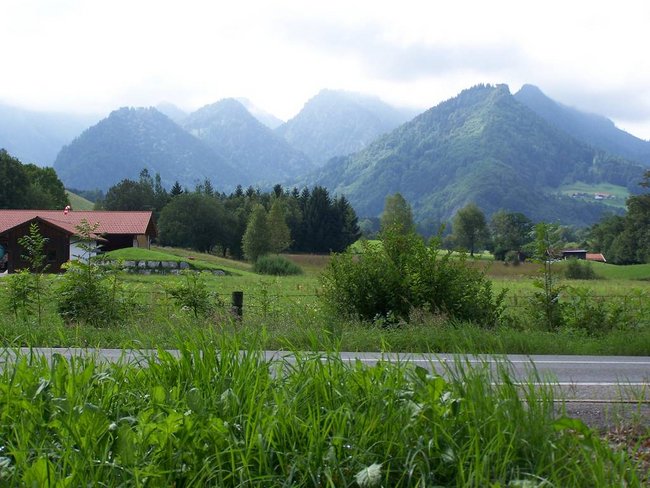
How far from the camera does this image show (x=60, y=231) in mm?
65250

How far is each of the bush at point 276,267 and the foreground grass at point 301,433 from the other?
6078 cm

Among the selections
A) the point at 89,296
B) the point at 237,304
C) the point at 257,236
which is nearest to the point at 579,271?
the point at 257,236

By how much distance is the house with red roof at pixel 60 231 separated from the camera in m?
64.4

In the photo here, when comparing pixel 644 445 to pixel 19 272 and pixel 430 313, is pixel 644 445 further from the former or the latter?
pixel 19 272

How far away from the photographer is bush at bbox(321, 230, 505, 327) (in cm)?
1485

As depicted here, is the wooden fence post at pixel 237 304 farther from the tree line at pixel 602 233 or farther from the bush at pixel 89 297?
the tree line at pixel 602 233

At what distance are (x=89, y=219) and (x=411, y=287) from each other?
64282mm

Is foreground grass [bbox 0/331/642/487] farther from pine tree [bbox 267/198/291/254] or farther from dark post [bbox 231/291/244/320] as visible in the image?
pine tree [bbox 267/198/291/254]

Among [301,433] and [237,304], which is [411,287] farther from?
[301,433]

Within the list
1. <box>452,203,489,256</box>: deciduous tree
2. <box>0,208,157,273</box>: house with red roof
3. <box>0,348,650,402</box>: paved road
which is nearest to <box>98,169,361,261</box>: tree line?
<box>0,208,157,273</box>: house with red roof

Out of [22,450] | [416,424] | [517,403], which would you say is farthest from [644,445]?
[22,450]

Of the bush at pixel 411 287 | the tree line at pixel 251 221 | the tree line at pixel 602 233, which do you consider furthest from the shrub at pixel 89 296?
the tree line at pixel 251 221

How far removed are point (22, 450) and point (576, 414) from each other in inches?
167

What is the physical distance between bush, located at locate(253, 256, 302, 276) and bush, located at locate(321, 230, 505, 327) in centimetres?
4987
